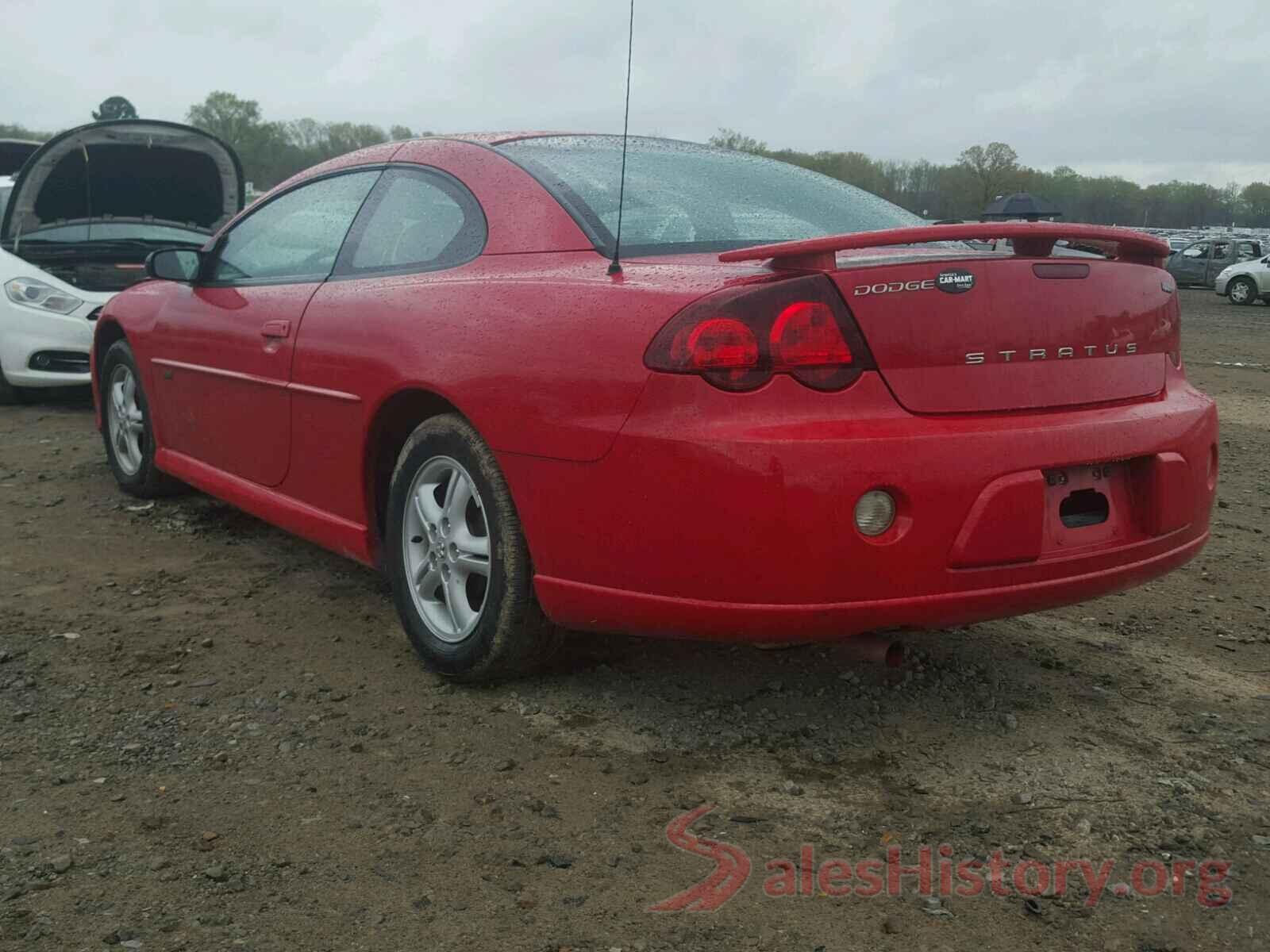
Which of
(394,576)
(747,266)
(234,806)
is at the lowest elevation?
(234,806)

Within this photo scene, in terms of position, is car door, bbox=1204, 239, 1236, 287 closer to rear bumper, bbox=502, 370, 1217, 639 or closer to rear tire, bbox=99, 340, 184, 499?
rear tire, bbox=99, 340, 184, 499

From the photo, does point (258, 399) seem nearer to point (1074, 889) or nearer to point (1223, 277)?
point (1074, 889)

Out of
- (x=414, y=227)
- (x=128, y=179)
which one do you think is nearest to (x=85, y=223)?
(x=128, y=179)

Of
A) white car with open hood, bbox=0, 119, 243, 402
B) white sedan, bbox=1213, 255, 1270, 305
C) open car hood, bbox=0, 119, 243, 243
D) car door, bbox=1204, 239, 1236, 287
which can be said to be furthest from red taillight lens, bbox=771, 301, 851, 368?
car door, bbox=1204, 239, 1236, 287

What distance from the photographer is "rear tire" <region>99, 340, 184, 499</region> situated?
5070mm

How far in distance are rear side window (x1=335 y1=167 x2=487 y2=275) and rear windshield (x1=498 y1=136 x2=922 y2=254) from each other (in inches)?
7.7

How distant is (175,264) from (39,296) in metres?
3.75

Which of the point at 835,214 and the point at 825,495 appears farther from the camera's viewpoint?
the point at 835,214

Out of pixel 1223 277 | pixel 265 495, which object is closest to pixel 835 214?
pixel 265 495

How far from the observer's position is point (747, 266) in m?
2.63

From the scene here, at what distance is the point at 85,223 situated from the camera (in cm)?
836

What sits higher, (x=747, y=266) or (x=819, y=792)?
(x=747, y=266)

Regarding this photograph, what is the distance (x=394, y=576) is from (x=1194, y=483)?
6.62 feet

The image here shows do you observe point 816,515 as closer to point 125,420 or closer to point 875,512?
point 875,512
